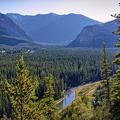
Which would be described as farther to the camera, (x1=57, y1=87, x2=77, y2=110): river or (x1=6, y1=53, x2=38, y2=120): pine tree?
(x1=57, y1=87, x2=77, y2=110): river

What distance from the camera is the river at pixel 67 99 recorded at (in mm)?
115306

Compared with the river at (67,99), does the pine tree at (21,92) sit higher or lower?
higher

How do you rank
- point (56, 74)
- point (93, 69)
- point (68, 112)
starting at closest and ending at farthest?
1. point (68, 112)
2. point (56, 74)
3. point (93, 69)

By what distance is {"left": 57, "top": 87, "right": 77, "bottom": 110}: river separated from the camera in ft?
378

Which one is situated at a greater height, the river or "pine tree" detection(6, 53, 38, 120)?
"pine tree" detection(6, 53, 38, 120)

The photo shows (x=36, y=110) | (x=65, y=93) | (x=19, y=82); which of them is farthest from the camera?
(x=65, y=93)

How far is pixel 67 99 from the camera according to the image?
128 meters

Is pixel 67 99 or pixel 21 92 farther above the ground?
pixel 21 92

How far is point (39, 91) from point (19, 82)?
94113 mm

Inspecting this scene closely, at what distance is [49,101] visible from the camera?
5012 centimetres

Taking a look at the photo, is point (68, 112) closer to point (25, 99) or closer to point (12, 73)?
point (25, 99)

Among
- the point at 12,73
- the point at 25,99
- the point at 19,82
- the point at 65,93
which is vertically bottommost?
the point at 65,93

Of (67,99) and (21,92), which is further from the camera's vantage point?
(67,99)

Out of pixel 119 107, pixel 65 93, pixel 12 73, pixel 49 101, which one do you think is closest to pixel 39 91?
pixel 65 93
